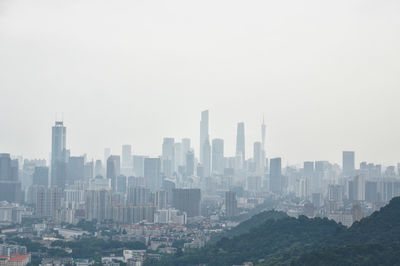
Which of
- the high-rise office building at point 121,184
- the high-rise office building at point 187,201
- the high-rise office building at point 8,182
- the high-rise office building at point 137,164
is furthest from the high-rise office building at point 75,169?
the high-rise office building at point 187,201

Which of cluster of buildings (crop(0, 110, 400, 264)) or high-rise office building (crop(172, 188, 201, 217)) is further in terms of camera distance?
high-rise office building (crop(172, 188, 201, 217))

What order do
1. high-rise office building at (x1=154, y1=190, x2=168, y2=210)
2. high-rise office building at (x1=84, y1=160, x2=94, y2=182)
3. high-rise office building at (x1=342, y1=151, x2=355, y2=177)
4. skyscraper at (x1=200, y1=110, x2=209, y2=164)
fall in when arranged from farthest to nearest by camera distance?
skyscraper at (x1=200, y1=110, x2=209, y2=164), high-rise office building at (x1=342, y1=151, x2=355, y2=177), high-rise office building at (x1=84, y1=160, x2=94, y2=182), high-rise office building at (x1=154, y1=190, x2=168, y2=210)

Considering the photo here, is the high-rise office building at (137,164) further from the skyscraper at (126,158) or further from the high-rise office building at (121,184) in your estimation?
the high-rise office building at (121,184)

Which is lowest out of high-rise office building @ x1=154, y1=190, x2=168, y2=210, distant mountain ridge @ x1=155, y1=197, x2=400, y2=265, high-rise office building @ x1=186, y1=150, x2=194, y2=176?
distant mountain ridge @ x1=155, y1=197, x2=400, y2=265

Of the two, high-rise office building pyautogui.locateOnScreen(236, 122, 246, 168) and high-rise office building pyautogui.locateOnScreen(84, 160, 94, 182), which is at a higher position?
high-rise office building pyautogui.locateOnScreen(236, 122, 246, 168)

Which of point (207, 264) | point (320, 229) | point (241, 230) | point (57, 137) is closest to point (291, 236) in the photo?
point (320, 229)

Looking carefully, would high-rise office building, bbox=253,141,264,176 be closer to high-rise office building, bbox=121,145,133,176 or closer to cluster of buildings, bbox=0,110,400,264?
cluster of buildings, bbox=0,110,400,264

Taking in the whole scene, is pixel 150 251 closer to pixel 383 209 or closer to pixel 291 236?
pixel 291 236

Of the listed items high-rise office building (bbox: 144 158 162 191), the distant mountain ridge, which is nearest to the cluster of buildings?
high-rise office building (bbox: 144 158 162 191)

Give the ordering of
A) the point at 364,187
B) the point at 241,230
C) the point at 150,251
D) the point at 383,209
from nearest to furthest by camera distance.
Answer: the point at 383,209, the point at 150,251, the point at 241,230, the point at 364,187
